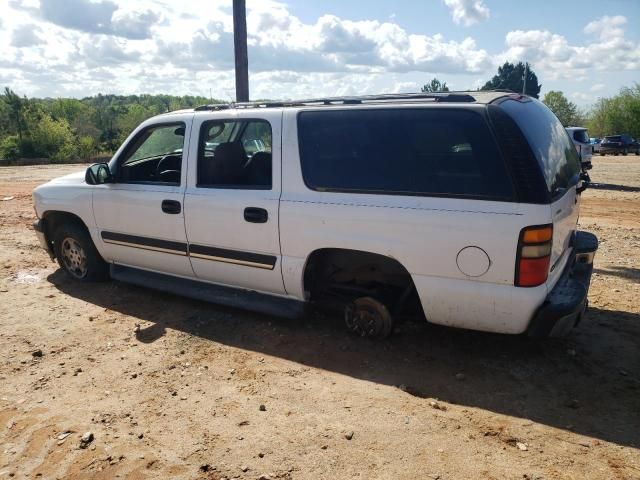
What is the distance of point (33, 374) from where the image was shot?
379 centimetres

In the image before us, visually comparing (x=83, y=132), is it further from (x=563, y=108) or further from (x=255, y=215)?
(x=255, y=215)

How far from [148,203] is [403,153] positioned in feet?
8.17

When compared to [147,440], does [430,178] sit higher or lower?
higher

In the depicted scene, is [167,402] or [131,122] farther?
[131,122]

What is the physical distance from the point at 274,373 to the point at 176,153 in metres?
2.61

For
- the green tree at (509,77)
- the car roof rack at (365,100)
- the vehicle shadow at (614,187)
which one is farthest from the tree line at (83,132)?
the car roof rack at (365,100)

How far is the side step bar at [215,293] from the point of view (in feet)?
13.9

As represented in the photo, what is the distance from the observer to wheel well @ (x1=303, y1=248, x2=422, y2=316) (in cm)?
392

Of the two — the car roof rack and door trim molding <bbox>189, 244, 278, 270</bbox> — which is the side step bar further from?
the car roof rack

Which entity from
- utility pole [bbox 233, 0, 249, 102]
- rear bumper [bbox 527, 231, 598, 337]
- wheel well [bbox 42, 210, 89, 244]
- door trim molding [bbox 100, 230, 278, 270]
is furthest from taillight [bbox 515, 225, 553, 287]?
utility pole [bbox 233, 0, 249, 102]

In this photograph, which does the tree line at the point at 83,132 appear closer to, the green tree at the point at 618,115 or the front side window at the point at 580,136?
the green tree at the point at 618,115

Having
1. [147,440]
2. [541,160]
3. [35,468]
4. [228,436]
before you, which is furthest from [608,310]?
[35,468]

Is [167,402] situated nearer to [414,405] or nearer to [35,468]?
[35,468]

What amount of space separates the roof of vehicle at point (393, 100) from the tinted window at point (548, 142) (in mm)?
184
